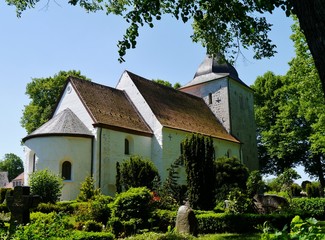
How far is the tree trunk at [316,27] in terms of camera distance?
296cm

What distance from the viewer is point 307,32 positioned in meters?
3.06

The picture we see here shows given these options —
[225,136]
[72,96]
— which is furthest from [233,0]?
[225,136]

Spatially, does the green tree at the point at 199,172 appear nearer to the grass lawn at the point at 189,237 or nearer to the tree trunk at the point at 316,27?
the grass lawn at the point at 189,237

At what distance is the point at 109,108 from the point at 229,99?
13.5 m

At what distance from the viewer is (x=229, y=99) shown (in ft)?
108

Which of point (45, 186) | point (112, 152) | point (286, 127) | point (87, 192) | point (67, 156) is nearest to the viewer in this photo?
point (45, 186)

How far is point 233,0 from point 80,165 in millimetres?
16963

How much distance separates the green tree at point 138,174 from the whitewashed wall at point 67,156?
3441 millimetres

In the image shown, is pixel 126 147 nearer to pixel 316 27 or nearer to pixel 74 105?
pixel 74 105

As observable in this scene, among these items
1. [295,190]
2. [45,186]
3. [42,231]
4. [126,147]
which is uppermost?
[126,147]

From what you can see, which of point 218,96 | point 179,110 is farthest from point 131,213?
point 218,96

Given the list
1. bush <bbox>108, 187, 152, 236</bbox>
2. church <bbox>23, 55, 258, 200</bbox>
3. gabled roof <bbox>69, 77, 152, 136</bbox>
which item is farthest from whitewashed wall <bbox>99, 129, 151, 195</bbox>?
bush <bbox>108, 187, 152, 236</bbox>

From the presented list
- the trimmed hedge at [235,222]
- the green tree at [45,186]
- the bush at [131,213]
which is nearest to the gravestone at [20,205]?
the bush at [131,213]

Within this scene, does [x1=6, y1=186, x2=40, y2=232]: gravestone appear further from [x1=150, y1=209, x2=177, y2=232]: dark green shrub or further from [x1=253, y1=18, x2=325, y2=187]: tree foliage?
[x1=253, y1=18, x2=325, y2=187]: tree foliage
